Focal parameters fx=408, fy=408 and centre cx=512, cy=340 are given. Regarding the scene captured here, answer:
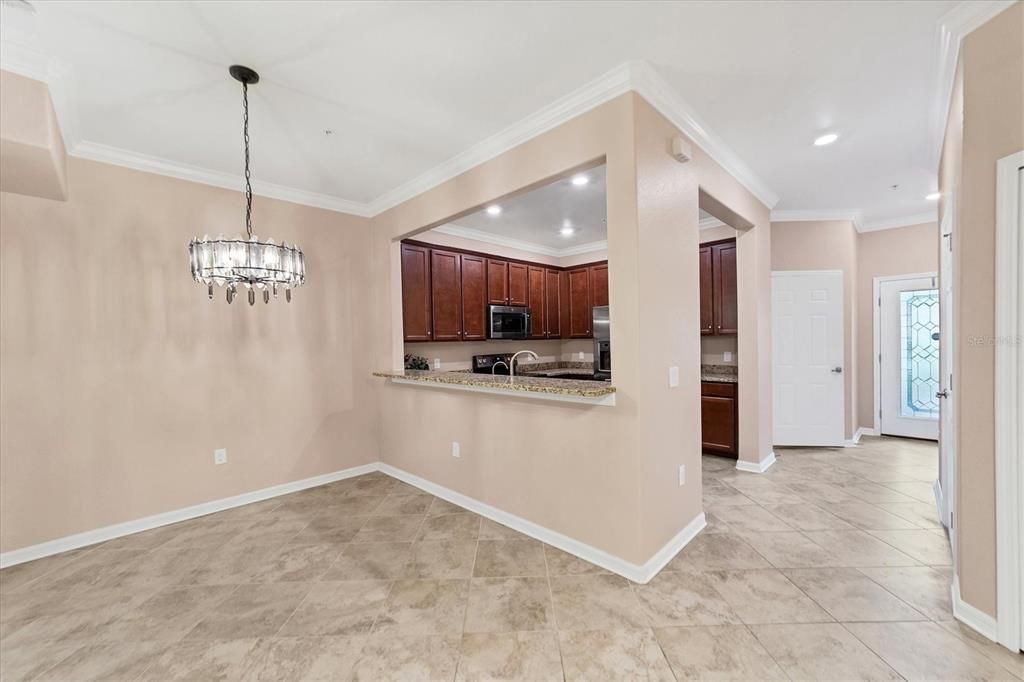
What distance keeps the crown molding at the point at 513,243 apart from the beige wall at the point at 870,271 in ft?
11.2

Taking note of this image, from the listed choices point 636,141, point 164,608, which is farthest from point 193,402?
point 636,141

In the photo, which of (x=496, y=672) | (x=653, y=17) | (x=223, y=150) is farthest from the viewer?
(x=223, y=150)

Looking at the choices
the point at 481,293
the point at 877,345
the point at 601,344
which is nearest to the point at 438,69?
the point at 481,293

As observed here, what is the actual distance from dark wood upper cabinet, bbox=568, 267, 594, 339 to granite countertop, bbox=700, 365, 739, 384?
176 centimetres

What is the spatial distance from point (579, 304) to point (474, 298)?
1878 millimetres

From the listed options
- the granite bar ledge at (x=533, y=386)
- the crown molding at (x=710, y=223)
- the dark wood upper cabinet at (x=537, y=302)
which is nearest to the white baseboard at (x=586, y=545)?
the granite bar ledge at (x=533, y=386)

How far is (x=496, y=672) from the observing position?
172 cm

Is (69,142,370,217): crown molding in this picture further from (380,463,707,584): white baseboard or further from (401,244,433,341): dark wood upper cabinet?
(380,463,707,584): white baseboard

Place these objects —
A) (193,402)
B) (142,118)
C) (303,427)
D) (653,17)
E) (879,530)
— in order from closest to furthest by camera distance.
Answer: (653,17)
(142,118)
(879,530)
(193,402)
(303,427)

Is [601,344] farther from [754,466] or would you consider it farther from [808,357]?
[808,357]

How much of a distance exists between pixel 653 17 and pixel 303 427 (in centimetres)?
412

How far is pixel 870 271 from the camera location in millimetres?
5406

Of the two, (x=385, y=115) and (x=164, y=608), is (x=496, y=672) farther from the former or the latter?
(x=385, y=115)

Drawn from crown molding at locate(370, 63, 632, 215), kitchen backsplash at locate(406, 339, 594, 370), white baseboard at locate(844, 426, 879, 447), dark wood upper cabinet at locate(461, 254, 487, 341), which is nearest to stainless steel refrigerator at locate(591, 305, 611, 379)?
kitchen backsplash at locate(406, 339, 594, 370)
